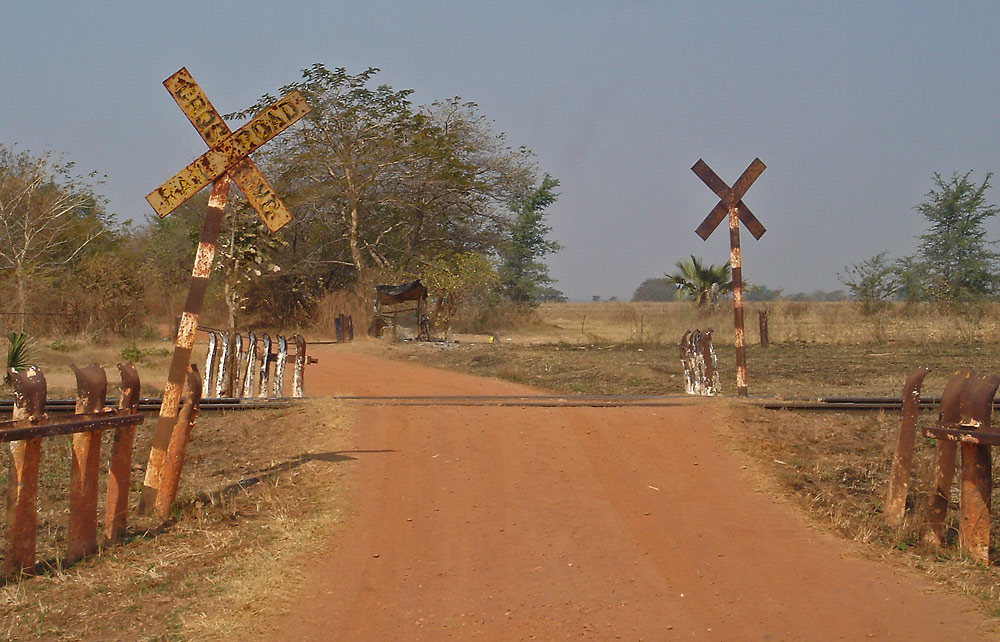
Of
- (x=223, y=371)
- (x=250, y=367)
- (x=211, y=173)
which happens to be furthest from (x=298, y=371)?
(x=211, y=173)

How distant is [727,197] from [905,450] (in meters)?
4.78

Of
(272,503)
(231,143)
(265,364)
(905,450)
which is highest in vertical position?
(231,143)

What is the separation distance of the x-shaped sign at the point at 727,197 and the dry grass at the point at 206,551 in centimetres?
478

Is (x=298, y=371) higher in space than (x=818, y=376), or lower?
higher

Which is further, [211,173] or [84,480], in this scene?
[211,173]

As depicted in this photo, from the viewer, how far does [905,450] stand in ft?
23.4

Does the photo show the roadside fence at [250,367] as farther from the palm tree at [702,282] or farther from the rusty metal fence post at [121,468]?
the palm tree at [702,282]

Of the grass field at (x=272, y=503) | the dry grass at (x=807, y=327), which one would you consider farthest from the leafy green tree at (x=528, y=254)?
the grass field at (x=272, y=503)

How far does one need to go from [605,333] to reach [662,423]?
95.2ft

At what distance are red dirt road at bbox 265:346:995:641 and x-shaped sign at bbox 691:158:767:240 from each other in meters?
2.59

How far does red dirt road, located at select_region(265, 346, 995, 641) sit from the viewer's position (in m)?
5.14

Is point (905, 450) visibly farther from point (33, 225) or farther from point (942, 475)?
point (33, 225)

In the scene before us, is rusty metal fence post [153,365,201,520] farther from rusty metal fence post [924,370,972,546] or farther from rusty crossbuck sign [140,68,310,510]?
rusty metal fence post [924,370,972,546]

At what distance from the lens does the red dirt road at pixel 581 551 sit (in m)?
5.14
